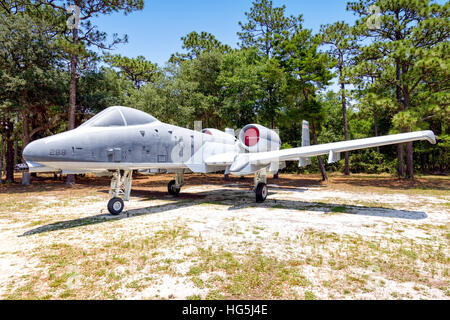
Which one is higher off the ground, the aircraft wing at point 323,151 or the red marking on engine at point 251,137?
the red marking on engine at point 251,137

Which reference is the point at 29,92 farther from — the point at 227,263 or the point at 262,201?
the point at 227,263

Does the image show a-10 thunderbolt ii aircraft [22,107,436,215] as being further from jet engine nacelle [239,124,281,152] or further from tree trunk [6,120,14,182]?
tree trunk [6,120,14,182]

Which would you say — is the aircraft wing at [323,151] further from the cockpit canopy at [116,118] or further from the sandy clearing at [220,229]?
the cockpit canopy at [116,118]

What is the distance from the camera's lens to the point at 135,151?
8.06m

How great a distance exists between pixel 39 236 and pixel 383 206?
11662mm

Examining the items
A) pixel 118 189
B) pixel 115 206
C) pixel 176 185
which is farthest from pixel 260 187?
pixel 115 206

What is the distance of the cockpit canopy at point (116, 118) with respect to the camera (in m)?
7.47

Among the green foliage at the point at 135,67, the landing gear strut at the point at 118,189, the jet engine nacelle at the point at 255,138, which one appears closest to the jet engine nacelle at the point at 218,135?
the jet engine nacelle at the point at 255,138

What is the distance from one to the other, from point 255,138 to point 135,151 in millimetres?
6748

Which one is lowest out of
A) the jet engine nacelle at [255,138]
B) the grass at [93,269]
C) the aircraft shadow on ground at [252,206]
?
the grass at [93,269]

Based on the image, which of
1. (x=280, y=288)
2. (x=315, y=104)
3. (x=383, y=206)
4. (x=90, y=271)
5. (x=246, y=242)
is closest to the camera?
(x=280, y=288)

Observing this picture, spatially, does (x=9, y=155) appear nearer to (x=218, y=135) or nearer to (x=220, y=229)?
(x=218, y=135)
